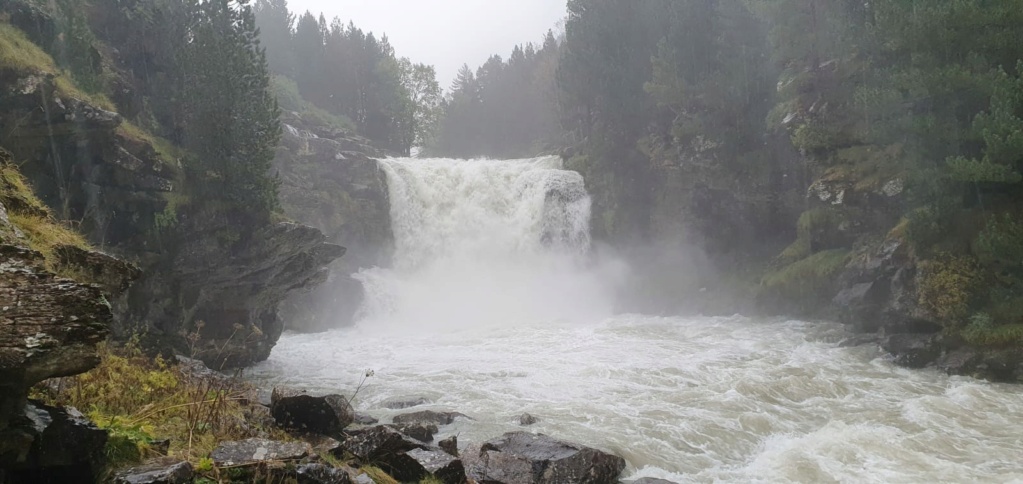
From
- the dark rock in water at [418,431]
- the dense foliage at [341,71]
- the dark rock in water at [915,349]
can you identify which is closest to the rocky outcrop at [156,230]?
the dark rock in water at [418,431]

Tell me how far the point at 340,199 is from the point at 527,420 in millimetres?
25524

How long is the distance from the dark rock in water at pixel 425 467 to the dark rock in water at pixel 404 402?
5961mm

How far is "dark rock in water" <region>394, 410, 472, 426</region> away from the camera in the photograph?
11234mm

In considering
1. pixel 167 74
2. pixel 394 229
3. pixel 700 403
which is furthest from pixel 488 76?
pixel 700 403

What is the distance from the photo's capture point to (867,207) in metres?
21.4

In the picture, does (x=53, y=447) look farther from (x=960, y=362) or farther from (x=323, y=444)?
(x=960, y=362)

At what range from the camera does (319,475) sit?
17.3ft

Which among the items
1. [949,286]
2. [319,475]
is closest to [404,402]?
[319,475]

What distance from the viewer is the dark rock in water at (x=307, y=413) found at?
8.33 meters

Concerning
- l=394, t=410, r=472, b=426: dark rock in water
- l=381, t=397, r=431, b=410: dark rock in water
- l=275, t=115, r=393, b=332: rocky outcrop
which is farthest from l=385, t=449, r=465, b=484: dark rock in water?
l=275, t=115, r=393, b=332: rocky outcrop

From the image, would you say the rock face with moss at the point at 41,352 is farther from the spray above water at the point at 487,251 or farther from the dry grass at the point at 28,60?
the spray above water at the point at 487,251

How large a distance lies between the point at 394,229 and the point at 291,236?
1426cm

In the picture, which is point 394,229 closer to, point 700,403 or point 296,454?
point 700,403

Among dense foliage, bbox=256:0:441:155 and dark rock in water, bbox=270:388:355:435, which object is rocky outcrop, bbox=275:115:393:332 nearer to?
dense foliage, bbox=256:0:441:155
